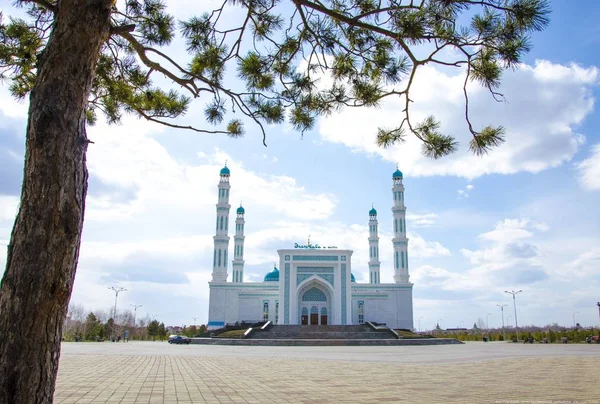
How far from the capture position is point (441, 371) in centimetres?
885

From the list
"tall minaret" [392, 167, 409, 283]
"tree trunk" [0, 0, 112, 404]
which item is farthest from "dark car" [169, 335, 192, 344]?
"tree trunk" [0, 0, 112, 404]

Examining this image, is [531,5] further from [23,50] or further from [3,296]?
[23,50]

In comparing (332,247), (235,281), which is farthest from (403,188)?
(235,281)

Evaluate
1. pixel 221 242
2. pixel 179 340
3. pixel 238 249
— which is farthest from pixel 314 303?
pixel 179 340

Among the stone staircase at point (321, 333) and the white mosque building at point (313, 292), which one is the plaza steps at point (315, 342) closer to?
the stone staircase at point (321, 333)

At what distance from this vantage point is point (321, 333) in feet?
99.4

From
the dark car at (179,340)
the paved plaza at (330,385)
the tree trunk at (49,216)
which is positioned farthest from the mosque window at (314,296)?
the tree trunk at (49,216)

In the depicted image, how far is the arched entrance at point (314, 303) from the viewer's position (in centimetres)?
3894

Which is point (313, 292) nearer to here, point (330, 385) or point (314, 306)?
point (314, 306)

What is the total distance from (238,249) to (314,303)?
343 inches

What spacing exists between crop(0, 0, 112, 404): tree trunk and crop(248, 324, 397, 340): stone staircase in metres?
27.2

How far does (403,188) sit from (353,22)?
38.2 m

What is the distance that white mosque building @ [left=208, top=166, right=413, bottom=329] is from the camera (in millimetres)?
38312

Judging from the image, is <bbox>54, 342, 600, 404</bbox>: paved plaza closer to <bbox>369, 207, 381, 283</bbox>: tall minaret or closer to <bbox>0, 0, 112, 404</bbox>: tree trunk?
<bbox>0, 0, 112, 404</bbox>: tree trunk
